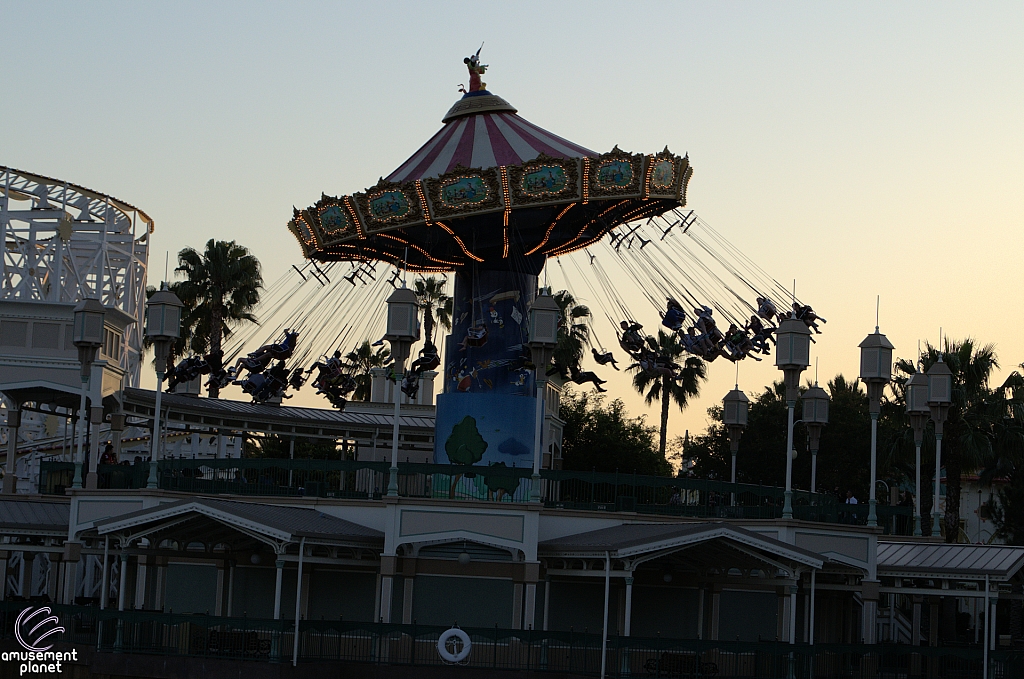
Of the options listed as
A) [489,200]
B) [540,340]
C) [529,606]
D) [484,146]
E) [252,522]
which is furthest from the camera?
[484,146]

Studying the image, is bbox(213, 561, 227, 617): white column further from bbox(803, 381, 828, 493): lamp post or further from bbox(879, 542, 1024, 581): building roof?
bbox(803, 381, 828, 493): lamp post

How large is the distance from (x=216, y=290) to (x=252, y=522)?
128 ft

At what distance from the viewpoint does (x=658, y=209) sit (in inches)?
1687

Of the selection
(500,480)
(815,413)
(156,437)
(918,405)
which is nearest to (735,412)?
(815,413)

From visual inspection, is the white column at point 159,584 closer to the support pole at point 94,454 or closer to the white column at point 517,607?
the support pole at point 94,454

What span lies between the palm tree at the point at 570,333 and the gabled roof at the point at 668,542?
38.1m

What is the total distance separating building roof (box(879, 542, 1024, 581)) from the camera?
Answer: 36.3 meters

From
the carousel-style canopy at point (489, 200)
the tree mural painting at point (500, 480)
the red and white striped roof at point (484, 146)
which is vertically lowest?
the tree mural painting at point (500, 480)

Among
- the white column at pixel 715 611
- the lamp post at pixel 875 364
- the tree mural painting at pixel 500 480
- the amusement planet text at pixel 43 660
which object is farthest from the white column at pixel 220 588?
the lamp post at pixel 875 364

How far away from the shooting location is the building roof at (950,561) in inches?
1428

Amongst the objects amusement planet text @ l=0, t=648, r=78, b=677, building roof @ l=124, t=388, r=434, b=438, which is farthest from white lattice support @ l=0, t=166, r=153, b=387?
amusement planet text @ l=0, t=648, r=78, b=677

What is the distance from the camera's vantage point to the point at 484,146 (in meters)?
42.9

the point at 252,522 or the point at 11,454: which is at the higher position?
the point at 11,454

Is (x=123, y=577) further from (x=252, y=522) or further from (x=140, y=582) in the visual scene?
(x=252, y=522)
